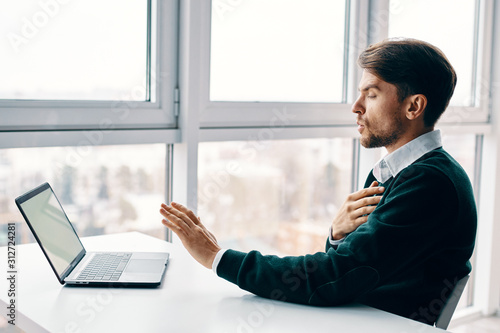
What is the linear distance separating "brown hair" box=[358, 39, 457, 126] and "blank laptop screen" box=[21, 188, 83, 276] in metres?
1.04

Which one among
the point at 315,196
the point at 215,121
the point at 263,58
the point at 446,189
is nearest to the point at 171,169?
the point at 215,121

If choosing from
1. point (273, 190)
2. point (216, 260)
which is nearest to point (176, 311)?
point (216, 260)

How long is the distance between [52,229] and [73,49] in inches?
28.4

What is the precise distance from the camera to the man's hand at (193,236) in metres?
1.47

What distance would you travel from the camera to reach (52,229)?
1552 mm

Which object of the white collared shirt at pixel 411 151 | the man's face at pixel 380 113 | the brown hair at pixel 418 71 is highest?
the brown hair at pixel 418 71

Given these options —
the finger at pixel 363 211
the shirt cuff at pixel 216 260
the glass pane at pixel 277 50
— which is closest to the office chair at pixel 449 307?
the finger at pixel 363 211

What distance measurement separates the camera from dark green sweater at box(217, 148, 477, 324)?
133 cm

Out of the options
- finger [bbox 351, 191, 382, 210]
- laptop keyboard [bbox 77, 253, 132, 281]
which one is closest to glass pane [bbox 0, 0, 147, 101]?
laptop keyboard [bbox 77, 253, 132, 281]

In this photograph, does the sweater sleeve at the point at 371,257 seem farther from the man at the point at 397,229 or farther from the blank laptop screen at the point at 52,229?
the blank laptop screen at the point at 52,229

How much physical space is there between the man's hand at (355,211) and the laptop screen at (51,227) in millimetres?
789

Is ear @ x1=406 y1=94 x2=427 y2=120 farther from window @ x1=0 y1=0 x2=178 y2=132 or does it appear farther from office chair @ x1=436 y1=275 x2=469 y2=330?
window @ x1=0 y1=0 x2=178 y2=132

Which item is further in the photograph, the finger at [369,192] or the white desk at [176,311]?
the finger at [369,192]

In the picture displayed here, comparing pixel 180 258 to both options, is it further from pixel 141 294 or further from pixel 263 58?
pixel 263 58
